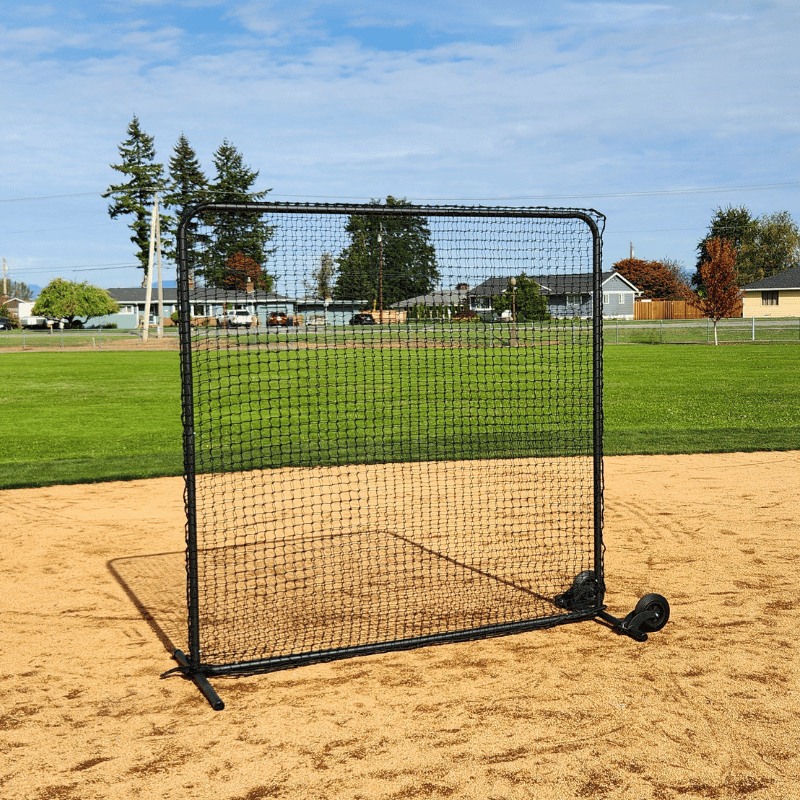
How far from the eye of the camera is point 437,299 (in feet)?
20.3

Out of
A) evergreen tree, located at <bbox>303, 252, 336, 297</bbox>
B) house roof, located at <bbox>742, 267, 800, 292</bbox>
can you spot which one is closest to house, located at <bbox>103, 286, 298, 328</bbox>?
evergreen tree, located at <bbox>303, 252, 336, 297</bbox>

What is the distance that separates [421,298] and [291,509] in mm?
3840

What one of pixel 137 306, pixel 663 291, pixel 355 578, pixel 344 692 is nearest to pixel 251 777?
pixel 344 692

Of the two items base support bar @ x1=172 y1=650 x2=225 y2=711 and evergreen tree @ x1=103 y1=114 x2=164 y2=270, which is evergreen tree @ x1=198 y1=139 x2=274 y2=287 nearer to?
base support bar @ x1=172 y1=650 x2=225 y2=711

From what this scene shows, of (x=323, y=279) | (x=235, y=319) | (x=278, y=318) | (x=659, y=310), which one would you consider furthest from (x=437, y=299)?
(x=659, y=310)

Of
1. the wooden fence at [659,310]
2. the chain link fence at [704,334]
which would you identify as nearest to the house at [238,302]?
the chain link fence at [704,334]

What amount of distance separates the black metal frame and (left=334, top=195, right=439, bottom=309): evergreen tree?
40cm

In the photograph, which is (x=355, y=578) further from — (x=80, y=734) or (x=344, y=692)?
(x=80, y=734)

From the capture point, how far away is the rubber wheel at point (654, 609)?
5.63 m

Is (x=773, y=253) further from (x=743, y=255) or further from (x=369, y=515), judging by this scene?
(x=369, y=515)

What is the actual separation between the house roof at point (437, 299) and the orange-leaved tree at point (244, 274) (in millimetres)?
1169

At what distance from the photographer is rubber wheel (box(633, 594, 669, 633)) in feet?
18.5

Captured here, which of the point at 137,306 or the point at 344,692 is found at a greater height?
the point at 137,306

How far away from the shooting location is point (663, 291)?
286 ft
